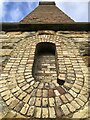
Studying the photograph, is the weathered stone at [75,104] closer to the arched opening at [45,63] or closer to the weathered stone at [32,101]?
the weathered stone at [32,101]

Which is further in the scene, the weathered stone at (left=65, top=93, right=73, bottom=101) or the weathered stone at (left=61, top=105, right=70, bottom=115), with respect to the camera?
the weathered stone at (left=65, top=93, right=73, bottom=101)

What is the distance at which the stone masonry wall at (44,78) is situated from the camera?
8.29 feet

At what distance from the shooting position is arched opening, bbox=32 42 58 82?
11.2 ft

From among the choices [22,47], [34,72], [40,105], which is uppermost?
[22,47]

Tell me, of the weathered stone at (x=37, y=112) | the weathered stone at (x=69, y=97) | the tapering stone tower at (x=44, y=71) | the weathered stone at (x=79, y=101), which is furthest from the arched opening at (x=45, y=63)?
the weathered stone at (x=37, y=112)

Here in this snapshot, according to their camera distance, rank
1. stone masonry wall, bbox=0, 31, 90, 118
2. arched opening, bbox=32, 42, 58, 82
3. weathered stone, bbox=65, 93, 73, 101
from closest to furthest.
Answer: stone masonry wall, bbox=0, 31, 90, 118 → weathered stone, bbox=65, 93, 73, 101 → arched opening, bbox=32, 42, 58, 82

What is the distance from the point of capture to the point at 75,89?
9.30 feet

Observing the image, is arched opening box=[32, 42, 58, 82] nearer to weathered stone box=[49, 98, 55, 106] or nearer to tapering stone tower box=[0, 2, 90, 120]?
tapering stone tower box=[0, 2, 90, 120]

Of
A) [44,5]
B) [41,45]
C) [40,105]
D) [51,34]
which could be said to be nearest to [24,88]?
[40,105]

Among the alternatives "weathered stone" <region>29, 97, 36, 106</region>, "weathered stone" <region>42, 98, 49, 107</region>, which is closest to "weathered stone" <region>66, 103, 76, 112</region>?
"weathered stone" <region>42, 98, 49, 107</region>

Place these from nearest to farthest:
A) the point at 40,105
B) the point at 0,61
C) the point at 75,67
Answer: the point at 40,105 → the point at 75,67 → the point at 0,61

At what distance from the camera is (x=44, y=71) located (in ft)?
11.7

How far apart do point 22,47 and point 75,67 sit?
1189 mm

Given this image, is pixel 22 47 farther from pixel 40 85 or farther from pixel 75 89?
pixel 75 89
